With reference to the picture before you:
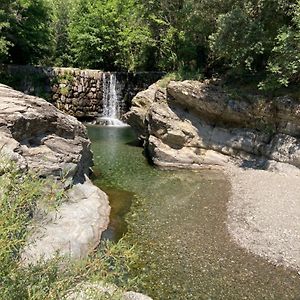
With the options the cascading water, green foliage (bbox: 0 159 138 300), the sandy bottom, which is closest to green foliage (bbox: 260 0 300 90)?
the sandy bottom

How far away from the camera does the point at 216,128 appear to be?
2272cm

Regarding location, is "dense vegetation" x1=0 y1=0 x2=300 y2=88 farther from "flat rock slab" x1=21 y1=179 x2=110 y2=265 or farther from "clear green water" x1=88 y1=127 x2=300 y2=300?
"flat rock slab" x1=21 y1=179 x2=110 y2=265

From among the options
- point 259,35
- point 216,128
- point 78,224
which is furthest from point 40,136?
point 259,35

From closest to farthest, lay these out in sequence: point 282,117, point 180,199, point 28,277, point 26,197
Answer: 1. point 28,277
2. point 26,197
3. point 180,199
4. point 282,117

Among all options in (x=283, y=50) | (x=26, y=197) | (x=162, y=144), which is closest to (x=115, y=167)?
(x=162, y=144)

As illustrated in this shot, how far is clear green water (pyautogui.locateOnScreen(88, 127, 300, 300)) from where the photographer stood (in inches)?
411

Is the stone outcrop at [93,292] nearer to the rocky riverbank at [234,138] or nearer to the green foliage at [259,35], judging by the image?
the rocky riverbank at [234,138]

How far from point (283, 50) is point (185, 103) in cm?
684

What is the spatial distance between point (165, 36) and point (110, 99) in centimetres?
832

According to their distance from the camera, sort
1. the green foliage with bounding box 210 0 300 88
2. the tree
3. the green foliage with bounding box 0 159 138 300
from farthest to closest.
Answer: the tree, the green foliage with bounding box 210 0 300 88, the green foliage with bounding box 0 159 138 300

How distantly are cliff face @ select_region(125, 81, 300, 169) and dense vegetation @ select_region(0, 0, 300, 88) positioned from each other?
1.81 meters

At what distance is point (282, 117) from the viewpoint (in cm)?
2009

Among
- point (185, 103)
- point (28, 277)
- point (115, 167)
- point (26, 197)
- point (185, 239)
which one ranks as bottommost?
point (115, 167)

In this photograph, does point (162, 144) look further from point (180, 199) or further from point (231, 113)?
point (180, 199)
